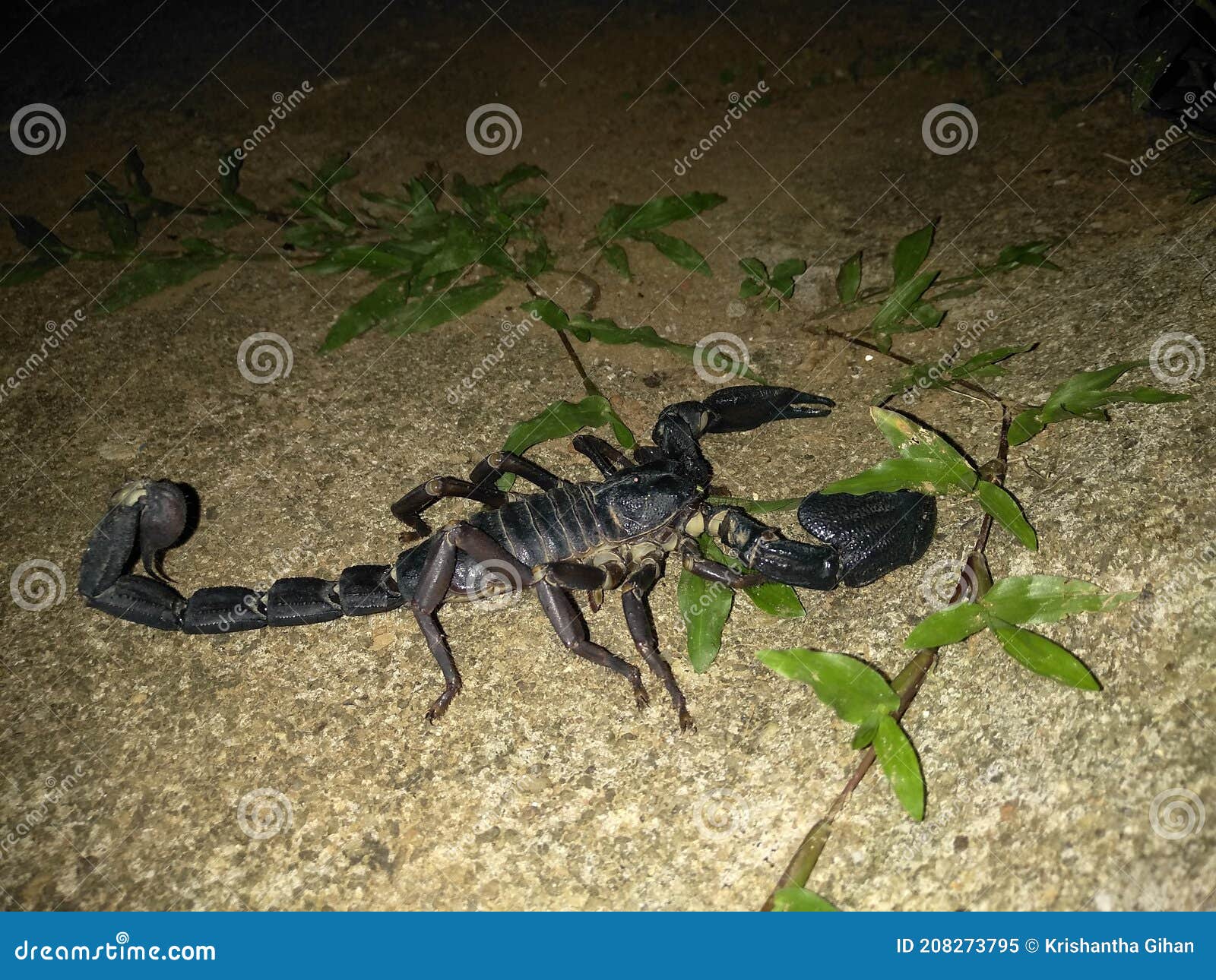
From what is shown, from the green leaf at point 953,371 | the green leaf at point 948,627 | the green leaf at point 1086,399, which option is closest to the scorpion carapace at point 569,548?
the green leaf at point 948,627

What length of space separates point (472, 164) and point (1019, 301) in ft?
10.4

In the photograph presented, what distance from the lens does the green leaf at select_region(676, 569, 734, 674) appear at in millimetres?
2824

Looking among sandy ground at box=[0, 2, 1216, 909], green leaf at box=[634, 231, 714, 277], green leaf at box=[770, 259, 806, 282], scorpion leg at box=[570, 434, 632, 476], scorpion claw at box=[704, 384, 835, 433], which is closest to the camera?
sandy ground at box=[0, 2, 1216, 909]

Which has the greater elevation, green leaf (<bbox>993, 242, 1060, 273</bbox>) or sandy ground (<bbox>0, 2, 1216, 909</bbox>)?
green leaf (<bbox>993, 242, 1060, 273</bbox>)

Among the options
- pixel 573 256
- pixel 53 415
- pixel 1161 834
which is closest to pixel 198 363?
pixel 53 415

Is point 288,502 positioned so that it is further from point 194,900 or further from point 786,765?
point 786,765

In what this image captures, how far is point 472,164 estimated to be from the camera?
525cm

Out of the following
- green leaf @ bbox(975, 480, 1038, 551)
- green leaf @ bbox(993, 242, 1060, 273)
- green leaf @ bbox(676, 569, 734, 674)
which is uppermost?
green leaf @ bbox(993, 242, 1060, 273)

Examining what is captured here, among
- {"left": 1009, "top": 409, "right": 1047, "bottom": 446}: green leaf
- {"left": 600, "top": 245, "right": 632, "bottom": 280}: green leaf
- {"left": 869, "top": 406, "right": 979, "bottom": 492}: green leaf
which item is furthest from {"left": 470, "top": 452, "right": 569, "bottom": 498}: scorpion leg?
{"left": 1009, "top": 409, "right": 1047, "bottom": 446}: green leaf

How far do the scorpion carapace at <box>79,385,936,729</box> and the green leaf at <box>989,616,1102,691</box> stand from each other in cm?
46

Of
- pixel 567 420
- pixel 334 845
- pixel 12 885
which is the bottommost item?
pixel 12 885

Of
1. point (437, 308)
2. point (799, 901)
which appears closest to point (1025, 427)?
point (799, 901)

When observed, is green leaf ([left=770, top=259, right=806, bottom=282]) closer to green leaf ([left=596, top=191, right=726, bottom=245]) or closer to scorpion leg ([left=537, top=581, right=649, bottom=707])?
green leaf ([left=596, top=191, right=726, bottom=245])

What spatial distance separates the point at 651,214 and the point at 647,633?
255cm
